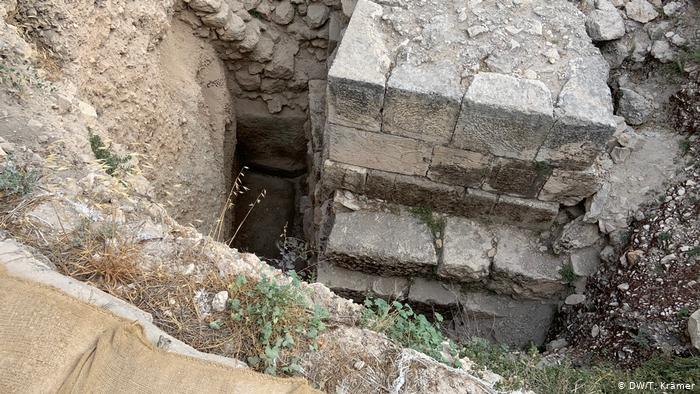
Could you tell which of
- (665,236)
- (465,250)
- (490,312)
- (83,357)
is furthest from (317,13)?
(83,357)

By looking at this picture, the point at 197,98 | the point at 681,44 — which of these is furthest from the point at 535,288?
the point at 197,98

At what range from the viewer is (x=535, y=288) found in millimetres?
4340

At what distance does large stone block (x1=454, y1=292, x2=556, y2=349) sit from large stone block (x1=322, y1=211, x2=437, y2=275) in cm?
49

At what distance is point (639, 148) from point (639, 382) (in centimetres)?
196

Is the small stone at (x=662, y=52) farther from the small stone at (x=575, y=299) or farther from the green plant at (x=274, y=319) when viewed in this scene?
the green plant at (x=274, y=319)

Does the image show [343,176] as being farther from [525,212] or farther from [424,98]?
[525,212]

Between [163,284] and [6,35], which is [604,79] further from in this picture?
[6,35]

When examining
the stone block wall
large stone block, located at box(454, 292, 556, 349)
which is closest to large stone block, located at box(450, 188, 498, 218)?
the stone block wall

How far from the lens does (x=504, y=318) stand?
452 centimetres

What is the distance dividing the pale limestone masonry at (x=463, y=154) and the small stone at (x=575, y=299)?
10cm

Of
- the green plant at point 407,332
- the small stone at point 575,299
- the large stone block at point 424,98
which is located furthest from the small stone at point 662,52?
the green plant at point 407,332

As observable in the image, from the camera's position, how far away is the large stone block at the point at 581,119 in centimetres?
349

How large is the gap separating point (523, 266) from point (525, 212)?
1.39 feet

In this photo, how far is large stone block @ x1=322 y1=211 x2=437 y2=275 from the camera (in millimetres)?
4281
